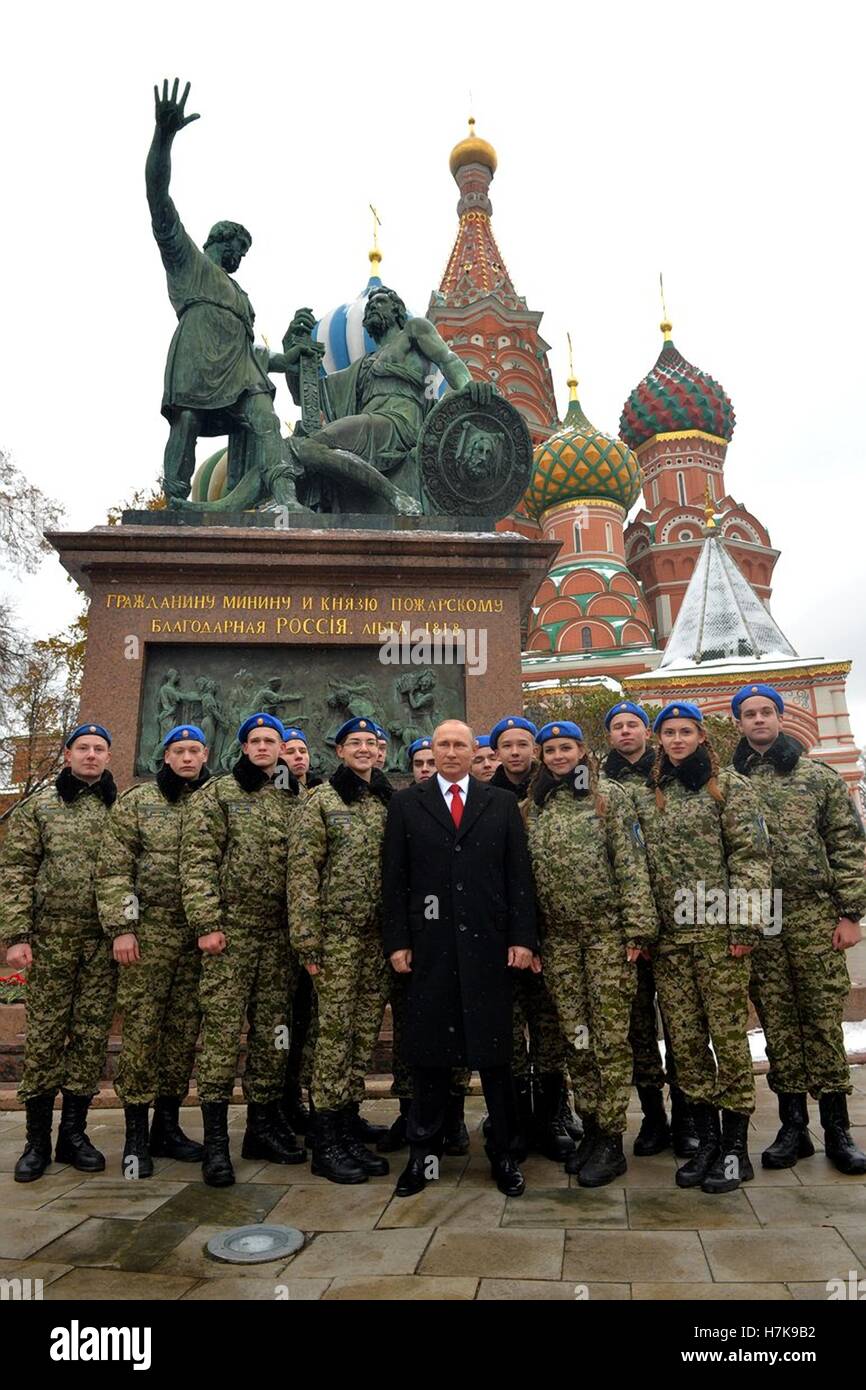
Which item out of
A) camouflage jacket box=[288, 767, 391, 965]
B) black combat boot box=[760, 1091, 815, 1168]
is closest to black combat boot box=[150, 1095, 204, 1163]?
camouflage jacket box=[288, 767, 391, 965]

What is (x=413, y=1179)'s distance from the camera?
3459 mm

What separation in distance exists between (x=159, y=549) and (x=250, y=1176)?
4.65m

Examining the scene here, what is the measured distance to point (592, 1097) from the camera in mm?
3744

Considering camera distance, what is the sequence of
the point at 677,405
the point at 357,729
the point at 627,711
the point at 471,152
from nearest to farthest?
the point at 357,729, the point at 627,711, the point at 677,405, the point at 471,152

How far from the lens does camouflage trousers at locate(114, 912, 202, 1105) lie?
3.92m

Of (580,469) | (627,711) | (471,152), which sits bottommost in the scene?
(627,711)

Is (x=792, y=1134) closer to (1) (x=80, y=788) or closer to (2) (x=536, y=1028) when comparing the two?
(2) (x=536, y=1028)

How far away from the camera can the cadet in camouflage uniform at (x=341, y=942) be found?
12.4 feet

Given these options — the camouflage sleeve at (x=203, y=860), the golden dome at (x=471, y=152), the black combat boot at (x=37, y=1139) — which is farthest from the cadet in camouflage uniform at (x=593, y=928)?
the golden dome at (x=471, y=152)

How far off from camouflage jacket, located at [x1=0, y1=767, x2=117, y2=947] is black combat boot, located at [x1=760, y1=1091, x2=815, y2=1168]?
306cm

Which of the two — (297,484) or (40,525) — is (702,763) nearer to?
(297,484)

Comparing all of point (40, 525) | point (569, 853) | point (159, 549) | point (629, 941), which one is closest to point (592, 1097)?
point (629, 941)

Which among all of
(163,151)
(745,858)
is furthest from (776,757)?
(163,151)

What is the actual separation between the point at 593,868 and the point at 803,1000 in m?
1.09
